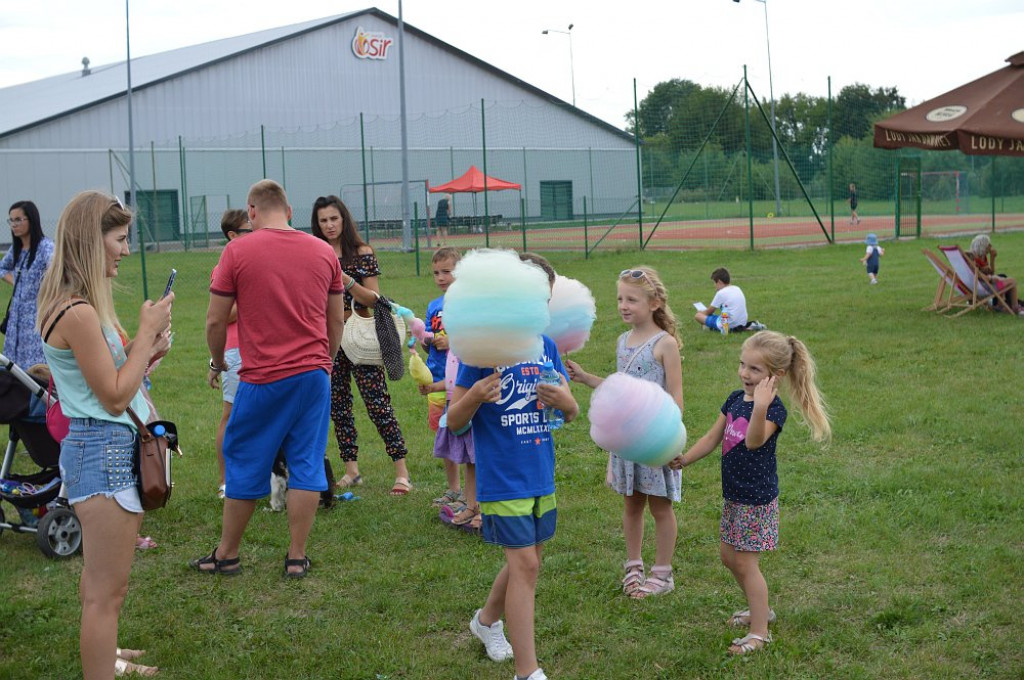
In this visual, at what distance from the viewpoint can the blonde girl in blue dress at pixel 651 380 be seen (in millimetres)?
4480

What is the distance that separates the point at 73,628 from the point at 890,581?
381 centimetres

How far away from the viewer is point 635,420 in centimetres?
368

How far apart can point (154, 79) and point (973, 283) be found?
30120mm

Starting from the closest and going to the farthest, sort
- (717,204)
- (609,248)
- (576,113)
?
(609,248), (717,204), (576,113)

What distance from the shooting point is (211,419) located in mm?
8555

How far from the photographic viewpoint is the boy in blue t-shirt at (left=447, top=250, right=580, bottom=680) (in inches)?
143

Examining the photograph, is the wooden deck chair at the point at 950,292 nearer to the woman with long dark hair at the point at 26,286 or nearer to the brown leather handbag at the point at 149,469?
the woman with long dark hair at the point at 26,286

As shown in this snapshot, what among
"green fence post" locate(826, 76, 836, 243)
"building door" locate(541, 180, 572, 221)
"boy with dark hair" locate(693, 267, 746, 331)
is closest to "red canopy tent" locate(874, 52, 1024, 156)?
"boy with dark hair" locate(693, 267, 746, 331)

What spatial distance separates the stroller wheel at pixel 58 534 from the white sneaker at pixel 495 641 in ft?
8.34

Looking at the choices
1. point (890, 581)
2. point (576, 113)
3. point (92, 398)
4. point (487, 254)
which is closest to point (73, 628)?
point (92, 398)

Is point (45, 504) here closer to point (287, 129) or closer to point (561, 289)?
point (561, 289)

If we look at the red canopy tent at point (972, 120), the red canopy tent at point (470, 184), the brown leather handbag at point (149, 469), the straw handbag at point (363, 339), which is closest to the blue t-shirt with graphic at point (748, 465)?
the brown leather handbag at point (149, 469)

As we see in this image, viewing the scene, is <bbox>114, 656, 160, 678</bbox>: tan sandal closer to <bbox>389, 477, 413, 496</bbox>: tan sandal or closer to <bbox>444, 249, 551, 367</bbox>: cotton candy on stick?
<bbox>444, 249, 551, 367</bbox>: cotton candy on stick

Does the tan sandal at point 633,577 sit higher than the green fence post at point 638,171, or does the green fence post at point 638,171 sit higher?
the green fence post at point 638,171
